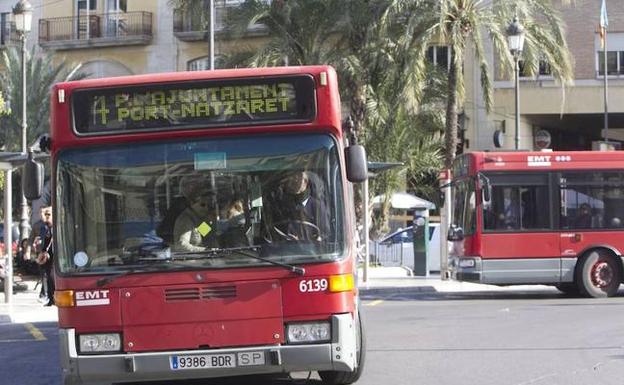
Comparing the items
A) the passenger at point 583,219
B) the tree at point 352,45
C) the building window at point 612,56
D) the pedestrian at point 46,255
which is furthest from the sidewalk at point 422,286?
the building window at point 612,56

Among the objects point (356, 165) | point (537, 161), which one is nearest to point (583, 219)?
point (537, 161)

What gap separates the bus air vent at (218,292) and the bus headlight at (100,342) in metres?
0.78

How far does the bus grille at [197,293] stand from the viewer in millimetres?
7117

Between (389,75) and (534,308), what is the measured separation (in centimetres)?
1022

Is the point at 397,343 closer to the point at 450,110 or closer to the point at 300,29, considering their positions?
the point at 450,110

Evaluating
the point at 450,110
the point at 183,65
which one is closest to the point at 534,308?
the point at 450,110

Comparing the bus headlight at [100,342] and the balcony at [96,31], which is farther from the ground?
the balcony at [96,31]

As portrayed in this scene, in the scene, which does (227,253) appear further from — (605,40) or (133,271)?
(605,40)

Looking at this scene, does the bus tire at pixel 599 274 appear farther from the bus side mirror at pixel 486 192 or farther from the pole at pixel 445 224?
the pole at pixel 445 224

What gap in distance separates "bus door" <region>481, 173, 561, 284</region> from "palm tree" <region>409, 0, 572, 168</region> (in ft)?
17.9

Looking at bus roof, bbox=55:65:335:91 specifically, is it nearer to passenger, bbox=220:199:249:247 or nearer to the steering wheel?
passenger, bbox=220:199:249:247

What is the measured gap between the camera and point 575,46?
3512 cm

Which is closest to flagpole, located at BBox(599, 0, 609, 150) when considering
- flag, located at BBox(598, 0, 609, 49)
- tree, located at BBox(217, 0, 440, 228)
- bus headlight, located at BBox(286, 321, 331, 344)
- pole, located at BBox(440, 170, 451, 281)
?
flag, located at BBox(598, 0, 609, 49)

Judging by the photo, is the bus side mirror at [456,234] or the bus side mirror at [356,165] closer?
the bus side mirror at [356,165]
